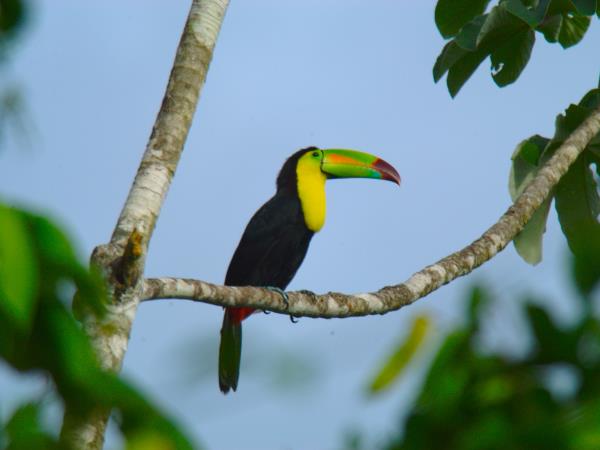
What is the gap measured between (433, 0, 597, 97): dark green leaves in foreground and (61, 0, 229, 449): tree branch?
1116mm

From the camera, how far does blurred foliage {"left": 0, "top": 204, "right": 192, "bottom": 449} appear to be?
0.52m

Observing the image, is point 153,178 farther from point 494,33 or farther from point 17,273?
point 17,273

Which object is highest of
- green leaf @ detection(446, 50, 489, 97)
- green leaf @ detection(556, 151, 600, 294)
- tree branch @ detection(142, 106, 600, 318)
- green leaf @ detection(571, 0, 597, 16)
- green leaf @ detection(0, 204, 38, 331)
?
green leaf @ detection(571, 0, 597, 16)

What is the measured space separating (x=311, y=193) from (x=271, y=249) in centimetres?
51

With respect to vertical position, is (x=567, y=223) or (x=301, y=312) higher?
(x=567, y=223)

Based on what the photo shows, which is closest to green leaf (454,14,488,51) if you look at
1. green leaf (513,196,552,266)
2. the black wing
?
green leaf (513,196,552,266)

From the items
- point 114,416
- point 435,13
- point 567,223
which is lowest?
point 114,416

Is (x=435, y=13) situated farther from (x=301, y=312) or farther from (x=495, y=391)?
(x=495, y=391)

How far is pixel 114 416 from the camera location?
0.56 m

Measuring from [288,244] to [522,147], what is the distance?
5.66 ft

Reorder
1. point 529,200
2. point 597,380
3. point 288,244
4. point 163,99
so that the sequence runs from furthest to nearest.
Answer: point 288,244 → point 529,200 → point 163,99 → point 597,380

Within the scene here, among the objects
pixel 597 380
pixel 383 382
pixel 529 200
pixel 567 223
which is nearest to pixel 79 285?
pixel 383 382

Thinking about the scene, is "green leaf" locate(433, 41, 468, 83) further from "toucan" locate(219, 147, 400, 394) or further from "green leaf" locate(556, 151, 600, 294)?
"toucan" locate(219, 147, 400, 394)

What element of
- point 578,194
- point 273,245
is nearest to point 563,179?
point 578,194
